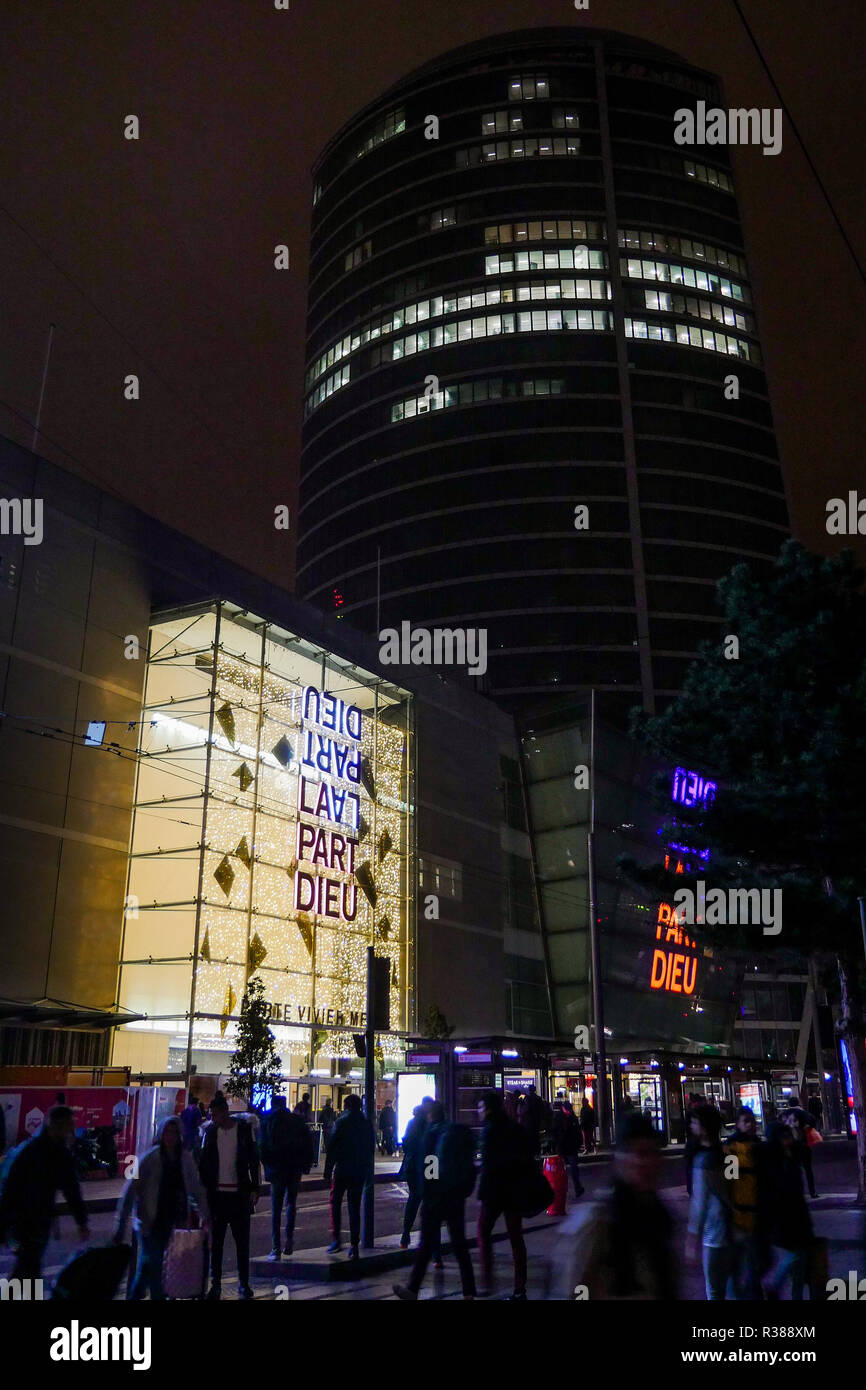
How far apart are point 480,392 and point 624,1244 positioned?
84.7 m

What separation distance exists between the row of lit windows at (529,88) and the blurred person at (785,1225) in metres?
103

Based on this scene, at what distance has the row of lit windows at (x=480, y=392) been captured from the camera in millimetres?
84438

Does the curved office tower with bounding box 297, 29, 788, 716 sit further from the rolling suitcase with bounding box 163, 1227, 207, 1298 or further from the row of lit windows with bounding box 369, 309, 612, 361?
the rolling suitcase with bounding box 163, 1227, 207, 1298

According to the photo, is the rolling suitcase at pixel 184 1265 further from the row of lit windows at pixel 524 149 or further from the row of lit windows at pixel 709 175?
the row of lit windows at pixel 709 175

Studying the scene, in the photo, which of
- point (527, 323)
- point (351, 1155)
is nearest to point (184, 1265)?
point (351, 1155)

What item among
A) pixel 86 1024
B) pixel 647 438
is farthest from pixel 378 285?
pixel 86 1024

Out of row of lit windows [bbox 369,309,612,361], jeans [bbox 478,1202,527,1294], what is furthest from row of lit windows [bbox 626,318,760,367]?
jeans [bbox 478,1202,527,1294]

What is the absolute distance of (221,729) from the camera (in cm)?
2994

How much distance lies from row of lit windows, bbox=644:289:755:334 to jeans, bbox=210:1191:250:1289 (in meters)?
89.1

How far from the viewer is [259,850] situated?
3058 centimetres

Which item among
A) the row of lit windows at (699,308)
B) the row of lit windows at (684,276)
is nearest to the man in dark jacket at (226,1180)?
the row of lit windows at (699,308)

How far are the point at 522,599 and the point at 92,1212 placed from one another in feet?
213

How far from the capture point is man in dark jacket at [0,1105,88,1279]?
7.38 metres

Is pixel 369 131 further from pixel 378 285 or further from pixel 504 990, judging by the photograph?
pixel 504 990
